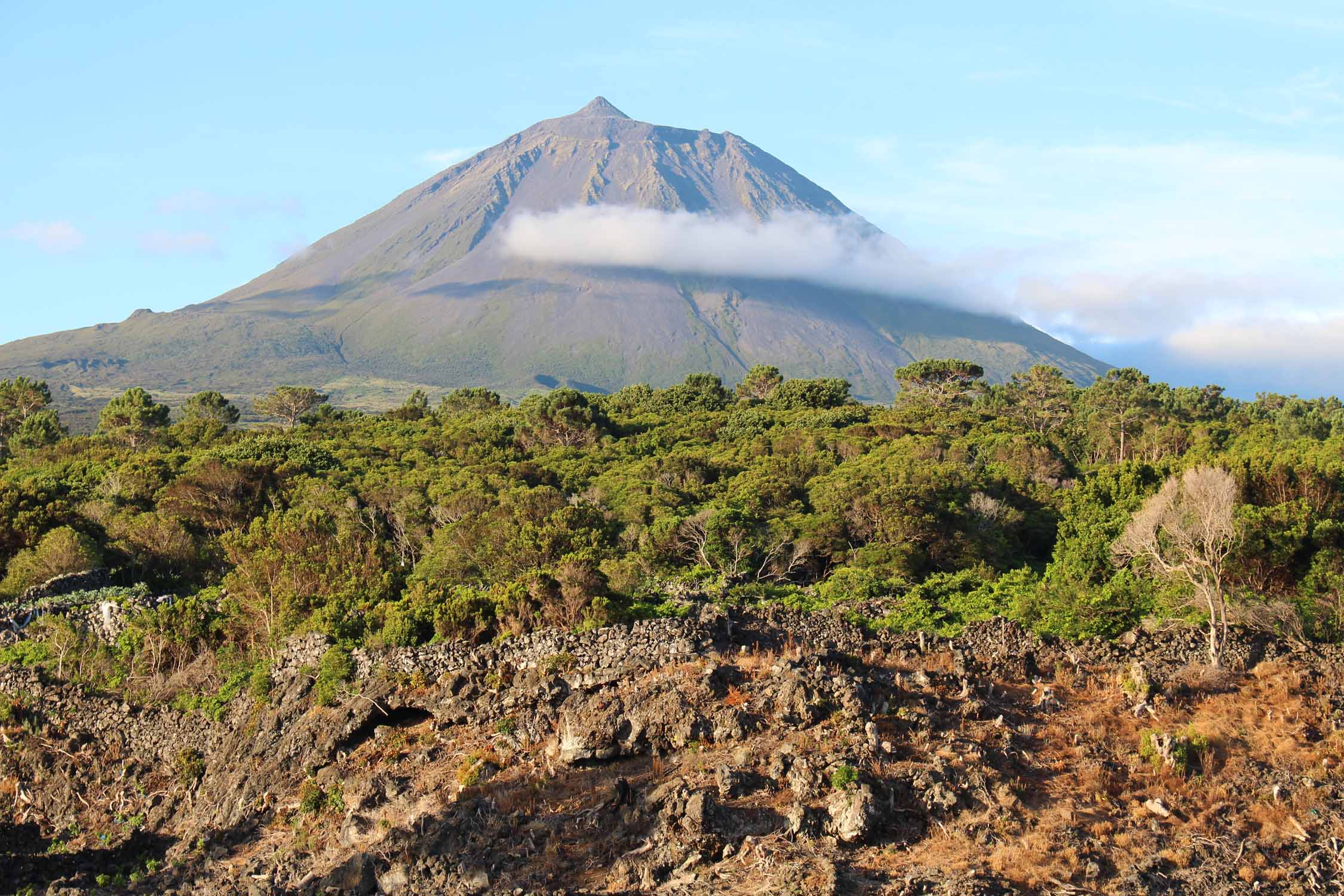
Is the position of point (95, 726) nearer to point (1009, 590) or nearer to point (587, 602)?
point (587, 602)

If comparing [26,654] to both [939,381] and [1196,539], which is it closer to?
[1196,539]

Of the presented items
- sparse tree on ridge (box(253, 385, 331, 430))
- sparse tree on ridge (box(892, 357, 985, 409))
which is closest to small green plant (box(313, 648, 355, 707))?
sparse tree on ridge (box(892, 357, 985, 409))

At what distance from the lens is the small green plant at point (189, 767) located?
1477cm

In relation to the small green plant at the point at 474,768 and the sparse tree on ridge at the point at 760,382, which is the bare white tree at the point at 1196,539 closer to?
the small green plant at the point at 474,768

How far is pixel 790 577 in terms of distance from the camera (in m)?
26.2

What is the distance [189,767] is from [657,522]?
13.5 metres

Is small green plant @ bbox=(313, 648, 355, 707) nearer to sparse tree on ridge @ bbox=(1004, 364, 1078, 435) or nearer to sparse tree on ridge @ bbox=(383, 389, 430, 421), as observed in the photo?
sparse tree on ridge @ bbox=(383, 389, 430, 421)

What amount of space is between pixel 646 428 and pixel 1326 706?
136 feet

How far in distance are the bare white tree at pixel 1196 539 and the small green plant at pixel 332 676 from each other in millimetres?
11272

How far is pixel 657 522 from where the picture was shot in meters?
26.7

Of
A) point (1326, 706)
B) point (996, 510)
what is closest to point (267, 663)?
point (1326, 706)

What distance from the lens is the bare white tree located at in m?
15.7

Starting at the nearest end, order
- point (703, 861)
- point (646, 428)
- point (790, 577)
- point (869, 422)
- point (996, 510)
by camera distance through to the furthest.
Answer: point (703, 861) → point (790, 577) → point (996, 510) → point (869, 422) → point (646, 428)

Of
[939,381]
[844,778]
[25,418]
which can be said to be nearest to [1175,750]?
[844,778]
